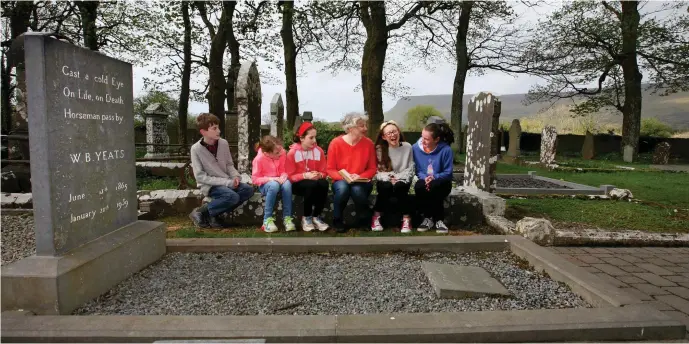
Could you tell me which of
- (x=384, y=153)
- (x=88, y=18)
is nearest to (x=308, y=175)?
(x=384, y=153)

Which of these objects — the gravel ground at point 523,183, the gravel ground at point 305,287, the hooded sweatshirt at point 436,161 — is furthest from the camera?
the gravel ground at point 523,183

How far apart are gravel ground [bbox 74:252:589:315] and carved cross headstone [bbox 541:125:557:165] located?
12304 mm

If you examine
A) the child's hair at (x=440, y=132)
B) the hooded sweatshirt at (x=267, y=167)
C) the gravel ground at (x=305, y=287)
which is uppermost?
the child's hair at (x=440, y=132)

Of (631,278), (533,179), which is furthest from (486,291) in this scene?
(533,179)

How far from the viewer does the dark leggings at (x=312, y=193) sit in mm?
4871

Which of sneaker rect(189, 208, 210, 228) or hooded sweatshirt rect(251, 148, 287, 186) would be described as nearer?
hooded sweatshirt rect(251, 148, 287, 186)

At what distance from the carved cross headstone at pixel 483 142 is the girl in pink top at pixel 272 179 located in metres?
3.12

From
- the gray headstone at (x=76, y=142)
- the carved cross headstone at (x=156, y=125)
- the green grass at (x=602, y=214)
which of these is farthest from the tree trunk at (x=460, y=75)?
the gray headstone at (x=76, y=142)

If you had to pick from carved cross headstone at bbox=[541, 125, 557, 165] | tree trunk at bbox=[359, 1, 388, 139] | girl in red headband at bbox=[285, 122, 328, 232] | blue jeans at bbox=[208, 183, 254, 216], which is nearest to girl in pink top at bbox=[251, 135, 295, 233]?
girl in red headband at bbox=[285, 122, 328, 232]

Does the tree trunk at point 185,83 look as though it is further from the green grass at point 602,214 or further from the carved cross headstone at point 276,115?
the green grass at point 602,214

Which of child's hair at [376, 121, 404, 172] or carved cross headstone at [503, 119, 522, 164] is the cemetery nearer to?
child's hair at [376, 121, 404, 172]

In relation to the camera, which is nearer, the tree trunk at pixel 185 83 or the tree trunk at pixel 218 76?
the tree trunk at pixel 218 76

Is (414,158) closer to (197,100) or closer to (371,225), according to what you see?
(371,225)

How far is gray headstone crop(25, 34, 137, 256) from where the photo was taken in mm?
2568
